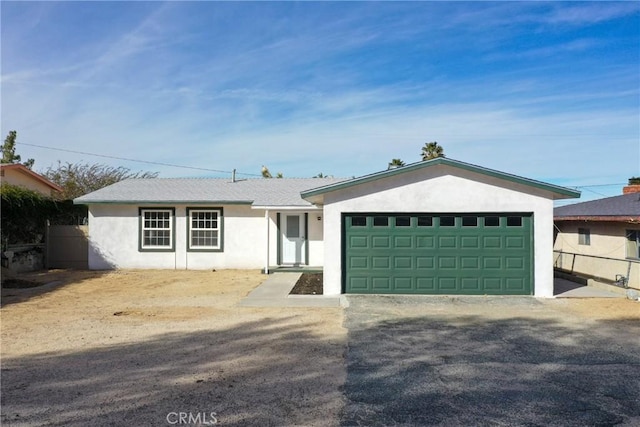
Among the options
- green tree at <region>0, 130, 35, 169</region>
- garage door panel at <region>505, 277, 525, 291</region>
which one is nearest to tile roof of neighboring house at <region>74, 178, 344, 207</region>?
garage door panel at <region>505, 277, 525, 291</region>

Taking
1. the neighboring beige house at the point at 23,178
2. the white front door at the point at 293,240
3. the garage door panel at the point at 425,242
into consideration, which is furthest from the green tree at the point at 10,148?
the garage door panel at the point at 425,242

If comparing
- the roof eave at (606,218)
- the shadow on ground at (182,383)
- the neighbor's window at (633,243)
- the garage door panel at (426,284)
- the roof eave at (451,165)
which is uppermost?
the roof eave at (451,165)

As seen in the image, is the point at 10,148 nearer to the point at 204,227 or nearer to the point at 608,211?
the point at 204,227

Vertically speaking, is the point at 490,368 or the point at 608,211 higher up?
the point at 608,211

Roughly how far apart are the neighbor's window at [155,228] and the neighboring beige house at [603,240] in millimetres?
15663

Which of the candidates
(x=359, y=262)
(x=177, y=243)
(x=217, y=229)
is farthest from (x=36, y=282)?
(x=359, y=262)

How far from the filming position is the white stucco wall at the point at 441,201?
13.2m

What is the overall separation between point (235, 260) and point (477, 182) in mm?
10230

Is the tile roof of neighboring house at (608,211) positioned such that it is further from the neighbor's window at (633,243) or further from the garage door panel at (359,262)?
the garage door panel at (359,262)

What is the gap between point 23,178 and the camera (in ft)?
85.9

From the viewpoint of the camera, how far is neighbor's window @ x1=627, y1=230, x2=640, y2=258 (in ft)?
51.8

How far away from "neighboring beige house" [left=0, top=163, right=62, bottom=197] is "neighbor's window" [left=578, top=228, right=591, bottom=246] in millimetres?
26647

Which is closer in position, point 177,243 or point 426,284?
point 426,284

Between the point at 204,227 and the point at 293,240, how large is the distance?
372cm
